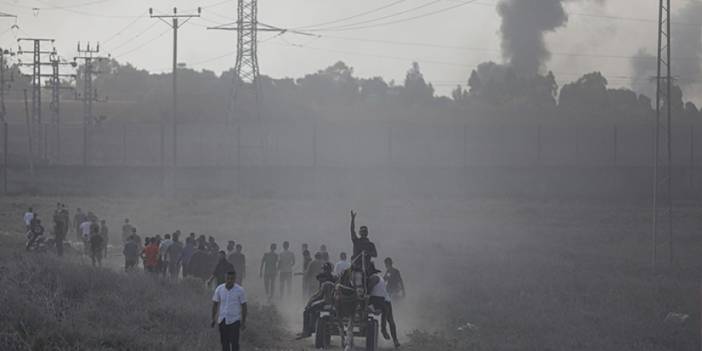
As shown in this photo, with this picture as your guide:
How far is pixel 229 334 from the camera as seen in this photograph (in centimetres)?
1644

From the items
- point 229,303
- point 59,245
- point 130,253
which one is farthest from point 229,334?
point 59,245

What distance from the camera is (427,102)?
517 feet

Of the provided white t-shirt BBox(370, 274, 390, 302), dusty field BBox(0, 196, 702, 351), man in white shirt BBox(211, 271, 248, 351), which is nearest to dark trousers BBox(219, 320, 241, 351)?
man in white shirt BBox(211, 271, 248, 351)

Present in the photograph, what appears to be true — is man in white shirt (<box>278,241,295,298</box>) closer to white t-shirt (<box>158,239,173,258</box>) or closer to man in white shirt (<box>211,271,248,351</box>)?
white t-shirt (<box>158,239,173,258</box>)

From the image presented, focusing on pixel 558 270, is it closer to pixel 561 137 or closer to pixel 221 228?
pixel 221 228

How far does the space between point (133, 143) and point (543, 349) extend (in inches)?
3044

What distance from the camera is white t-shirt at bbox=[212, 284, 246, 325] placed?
16344mm

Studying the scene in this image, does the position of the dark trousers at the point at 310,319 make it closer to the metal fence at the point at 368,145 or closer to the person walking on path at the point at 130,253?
the person walking on path at the point at 130,253

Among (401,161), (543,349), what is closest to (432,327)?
(543,349)

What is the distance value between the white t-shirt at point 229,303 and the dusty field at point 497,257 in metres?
5.19

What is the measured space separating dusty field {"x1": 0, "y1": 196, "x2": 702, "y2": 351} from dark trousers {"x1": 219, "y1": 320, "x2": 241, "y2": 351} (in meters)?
5.10

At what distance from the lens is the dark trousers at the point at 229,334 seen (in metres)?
16.4

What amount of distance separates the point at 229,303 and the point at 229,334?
0.51 metres

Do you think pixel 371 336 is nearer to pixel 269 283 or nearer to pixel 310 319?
pixel 310 319
